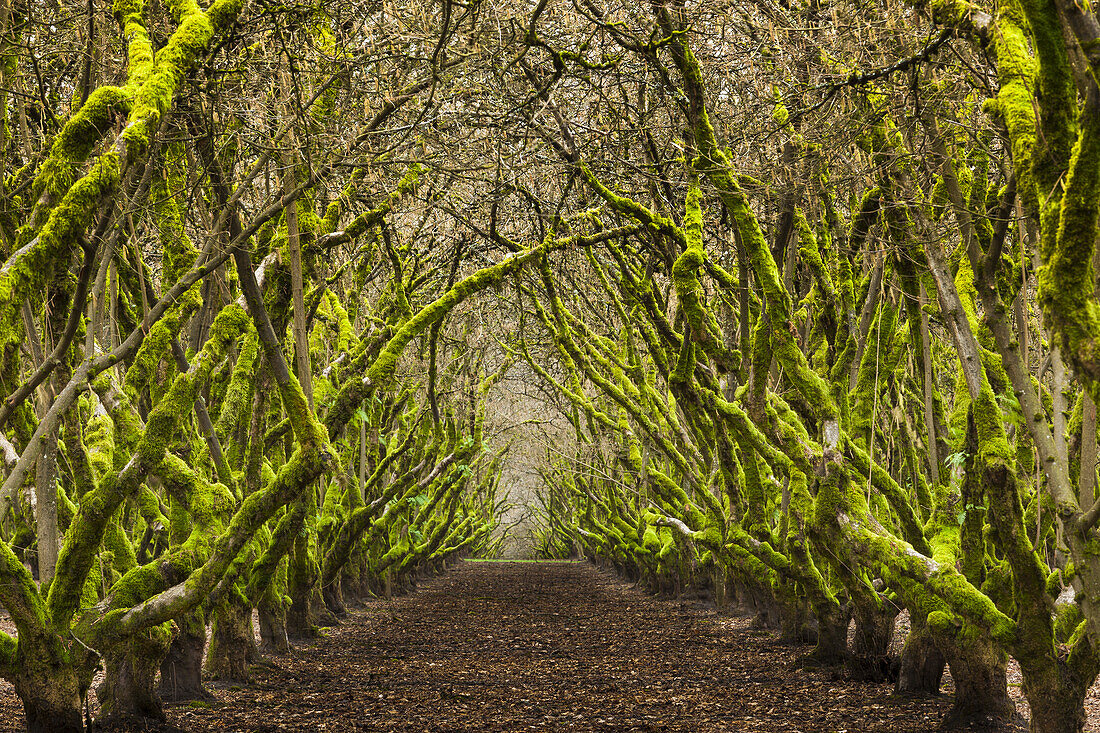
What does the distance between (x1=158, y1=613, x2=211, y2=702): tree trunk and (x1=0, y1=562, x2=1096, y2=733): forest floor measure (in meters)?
0.21

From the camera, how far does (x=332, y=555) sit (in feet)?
41.7

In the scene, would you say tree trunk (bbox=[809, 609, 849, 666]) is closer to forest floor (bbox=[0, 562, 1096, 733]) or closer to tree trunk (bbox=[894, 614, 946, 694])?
forest floor (bbox=[0, 562, 1096, 733])

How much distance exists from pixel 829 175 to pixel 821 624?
458 cm

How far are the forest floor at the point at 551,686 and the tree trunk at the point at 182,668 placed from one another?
A: 207 mm

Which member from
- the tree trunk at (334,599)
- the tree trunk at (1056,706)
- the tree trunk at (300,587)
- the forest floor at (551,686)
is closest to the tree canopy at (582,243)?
the tree trunk at (1056,706)

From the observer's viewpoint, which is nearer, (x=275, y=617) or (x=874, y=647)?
(x=874, y=647)

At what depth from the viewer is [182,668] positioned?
7449 mm

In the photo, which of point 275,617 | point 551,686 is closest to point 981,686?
point 551,686

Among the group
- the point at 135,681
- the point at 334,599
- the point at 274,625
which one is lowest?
the point at 334,599

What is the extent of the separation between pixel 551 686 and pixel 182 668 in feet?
11.7

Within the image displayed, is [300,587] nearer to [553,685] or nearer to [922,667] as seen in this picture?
[553,685]

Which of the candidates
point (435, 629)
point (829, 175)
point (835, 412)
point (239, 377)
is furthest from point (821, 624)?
point (435, 629)

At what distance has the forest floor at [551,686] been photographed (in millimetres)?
6961

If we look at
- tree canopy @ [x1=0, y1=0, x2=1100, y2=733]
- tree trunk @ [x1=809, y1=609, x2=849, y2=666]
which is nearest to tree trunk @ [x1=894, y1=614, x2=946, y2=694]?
tree canopy @ [x1=0, y1=0, x2=1100, y2=733]
